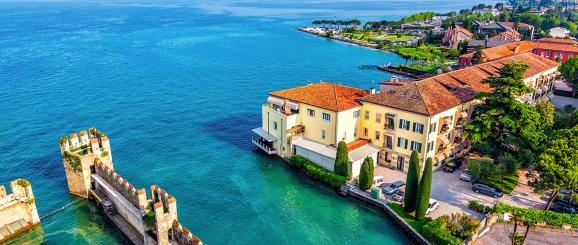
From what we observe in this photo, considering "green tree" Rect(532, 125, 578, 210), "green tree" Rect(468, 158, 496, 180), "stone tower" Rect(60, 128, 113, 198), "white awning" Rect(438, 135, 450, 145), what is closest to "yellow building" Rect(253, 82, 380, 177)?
"white awning" Rect(438, 135, 450, 145)

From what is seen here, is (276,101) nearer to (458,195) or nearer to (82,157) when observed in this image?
(82,157)

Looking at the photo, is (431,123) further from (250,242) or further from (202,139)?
(202,139)

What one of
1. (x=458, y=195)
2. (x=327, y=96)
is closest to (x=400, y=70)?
(x=327, y=96)

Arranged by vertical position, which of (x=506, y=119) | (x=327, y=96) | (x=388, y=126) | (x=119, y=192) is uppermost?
(x=327, y=96)

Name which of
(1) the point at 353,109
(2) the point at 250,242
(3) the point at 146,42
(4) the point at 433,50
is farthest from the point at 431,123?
(3) the point at 146,42

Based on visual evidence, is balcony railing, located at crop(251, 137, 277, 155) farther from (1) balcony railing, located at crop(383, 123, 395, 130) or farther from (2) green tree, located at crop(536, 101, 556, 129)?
(2) green tree, located at crop(536, 101, 556, 129)

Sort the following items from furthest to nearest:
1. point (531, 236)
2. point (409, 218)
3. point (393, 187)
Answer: point (393, 187), point (409, 218), point (531, 236)
